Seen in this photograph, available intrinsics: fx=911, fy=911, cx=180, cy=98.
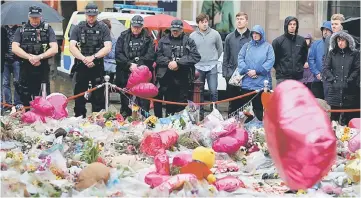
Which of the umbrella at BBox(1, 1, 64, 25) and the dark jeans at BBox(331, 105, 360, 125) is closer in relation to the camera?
the dark jeans at BBox(331, 105, 360, 125)

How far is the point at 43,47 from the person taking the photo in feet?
42.0

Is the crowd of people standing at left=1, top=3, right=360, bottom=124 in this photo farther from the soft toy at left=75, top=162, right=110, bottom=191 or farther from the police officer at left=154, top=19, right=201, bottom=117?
the soft toy at left=75, top=162, right=110, bottom=191

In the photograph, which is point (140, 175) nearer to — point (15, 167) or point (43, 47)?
point (15, 167)

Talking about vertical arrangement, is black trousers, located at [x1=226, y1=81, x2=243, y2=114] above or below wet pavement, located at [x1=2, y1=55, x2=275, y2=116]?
above

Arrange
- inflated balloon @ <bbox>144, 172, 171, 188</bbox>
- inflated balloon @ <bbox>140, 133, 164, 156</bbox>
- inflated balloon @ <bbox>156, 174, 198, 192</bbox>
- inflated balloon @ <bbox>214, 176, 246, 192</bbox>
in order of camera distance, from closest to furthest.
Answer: inflated balloon @ <bbox>156, 174, 198, 192</bbox>, inflated balloon @ <bbox>144, 172, 171, 188</bbox>, inflated balloon @ <bbox>214, 176, 246, 192</bbox>, inflated balloon @ <bbox>140, 133, 164, 156</bbox>

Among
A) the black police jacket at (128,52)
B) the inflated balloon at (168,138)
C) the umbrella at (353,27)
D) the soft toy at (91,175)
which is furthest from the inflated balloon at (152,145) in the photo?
the umbrella at (353,27)

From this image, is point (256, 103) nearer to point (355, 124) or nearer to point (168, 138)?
point (355, 124)

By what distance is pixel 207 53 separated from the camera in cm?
1386

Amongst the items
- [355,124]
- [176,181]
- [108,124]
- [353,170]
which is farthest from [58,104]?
[353,170]

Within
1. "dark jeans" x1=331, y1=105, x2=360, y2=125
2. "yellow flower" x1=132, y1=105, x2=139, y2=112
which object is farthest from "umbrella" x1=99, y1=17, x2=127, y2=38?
"dark jeans" x1=331, y1=105, x2=360, y2=125

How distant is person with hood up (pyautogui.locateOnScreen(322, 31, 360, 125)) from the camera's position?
40.4ft

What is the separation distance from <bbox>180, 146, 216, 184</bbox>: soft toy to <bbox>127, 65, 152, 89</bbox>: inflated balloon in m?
4.60

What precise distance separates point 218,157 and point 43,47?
4063 mm

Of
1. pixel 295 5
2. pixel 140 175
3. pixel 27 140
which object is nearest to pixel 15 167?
pixel 140 175
